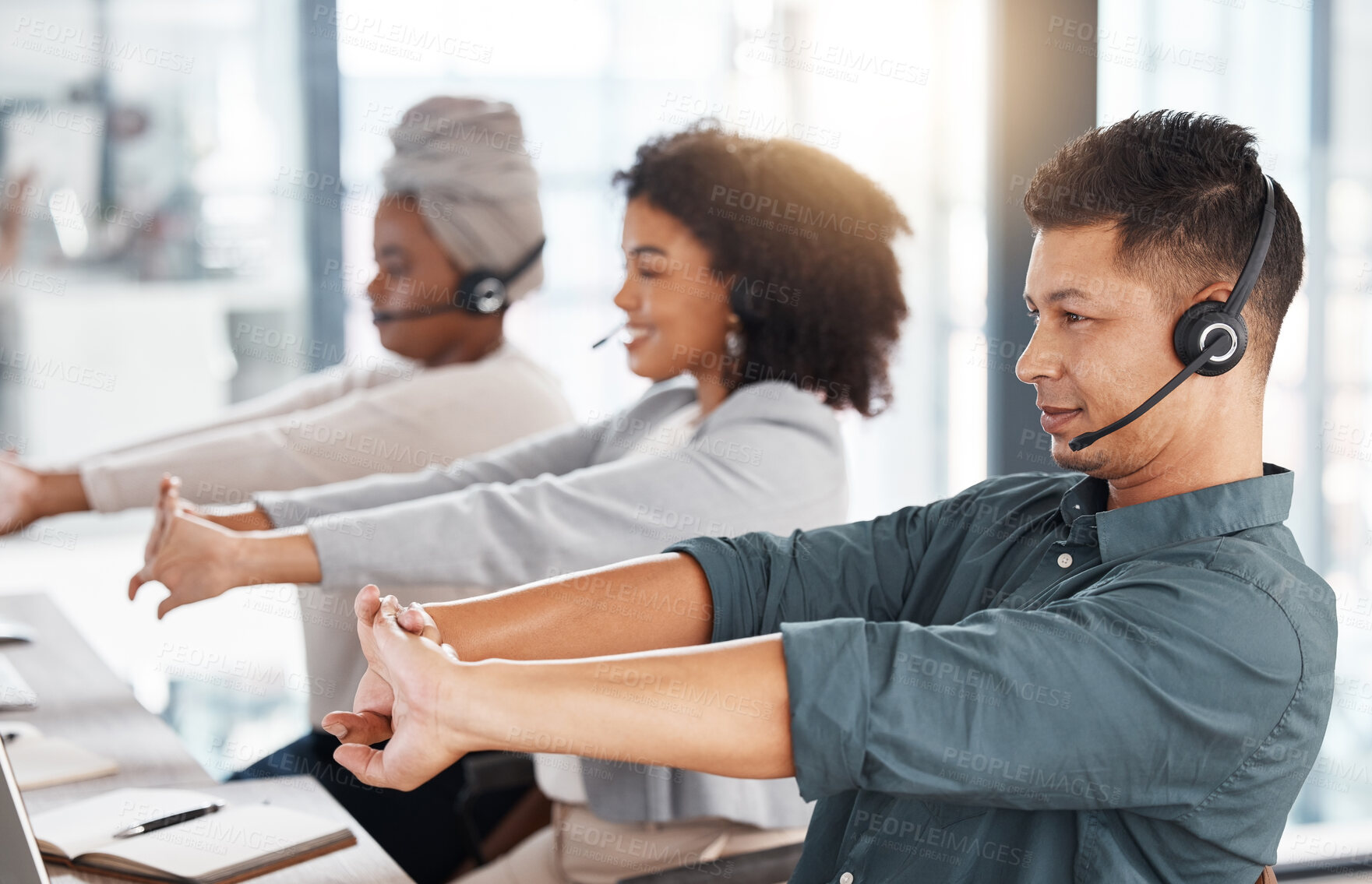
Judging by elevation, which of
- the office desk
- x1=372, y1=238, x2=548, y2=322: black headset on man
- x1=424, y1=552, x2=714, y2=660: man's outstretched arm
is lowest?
the office desk

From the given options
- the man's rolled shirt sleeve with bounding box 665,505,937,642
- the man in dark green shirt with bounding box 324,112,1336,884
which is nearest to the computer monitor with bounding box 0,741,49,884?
the man in dark green shirt with bounding box 324,112,1336,884

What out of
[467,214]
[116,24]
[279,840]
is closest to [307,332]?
[116,24]

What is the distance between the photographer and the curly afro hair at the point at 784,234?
1.76 metres

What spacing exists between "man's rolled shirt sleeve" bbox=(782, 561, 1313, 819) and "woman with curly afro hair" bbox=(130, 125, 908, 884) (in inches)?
29.9

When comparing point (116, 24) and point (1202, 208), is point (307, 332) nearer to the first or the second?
point (116, 24)

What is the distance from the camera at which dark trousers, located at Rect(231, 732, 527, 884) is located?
195cm

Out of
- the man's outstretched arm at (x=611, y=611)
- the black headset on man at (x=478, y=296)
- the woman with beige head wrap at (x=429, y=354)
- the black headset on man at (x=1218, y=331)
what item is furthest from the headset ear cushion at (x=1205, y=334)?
the black headset on man at (x=478, y=296)

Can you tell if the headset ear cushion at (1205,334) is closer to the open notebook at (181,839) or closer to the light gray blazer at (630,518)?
the light gray blazer at (630,518)

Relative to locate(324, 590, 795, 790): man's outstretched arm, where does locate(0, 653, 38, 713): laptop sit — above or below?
below

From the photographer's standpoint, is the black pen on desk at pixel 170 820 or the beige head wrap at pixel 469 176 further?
the beige head wrap at pixel 469 176

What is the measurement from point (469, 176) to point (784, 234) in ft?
2.29

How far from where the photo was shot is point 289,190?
12.4ft

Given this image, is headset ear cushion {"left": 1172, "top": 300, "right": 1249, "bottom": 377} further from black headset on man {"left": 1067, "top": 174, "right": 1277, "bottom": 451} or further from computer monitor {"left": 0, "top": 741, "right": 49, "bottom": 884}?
computer monitor {"left": 0, "top": 741, "right": 49, "bottom": 884}

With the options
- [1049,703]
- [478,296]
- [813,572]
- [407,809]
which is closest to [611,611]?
[813,572]
